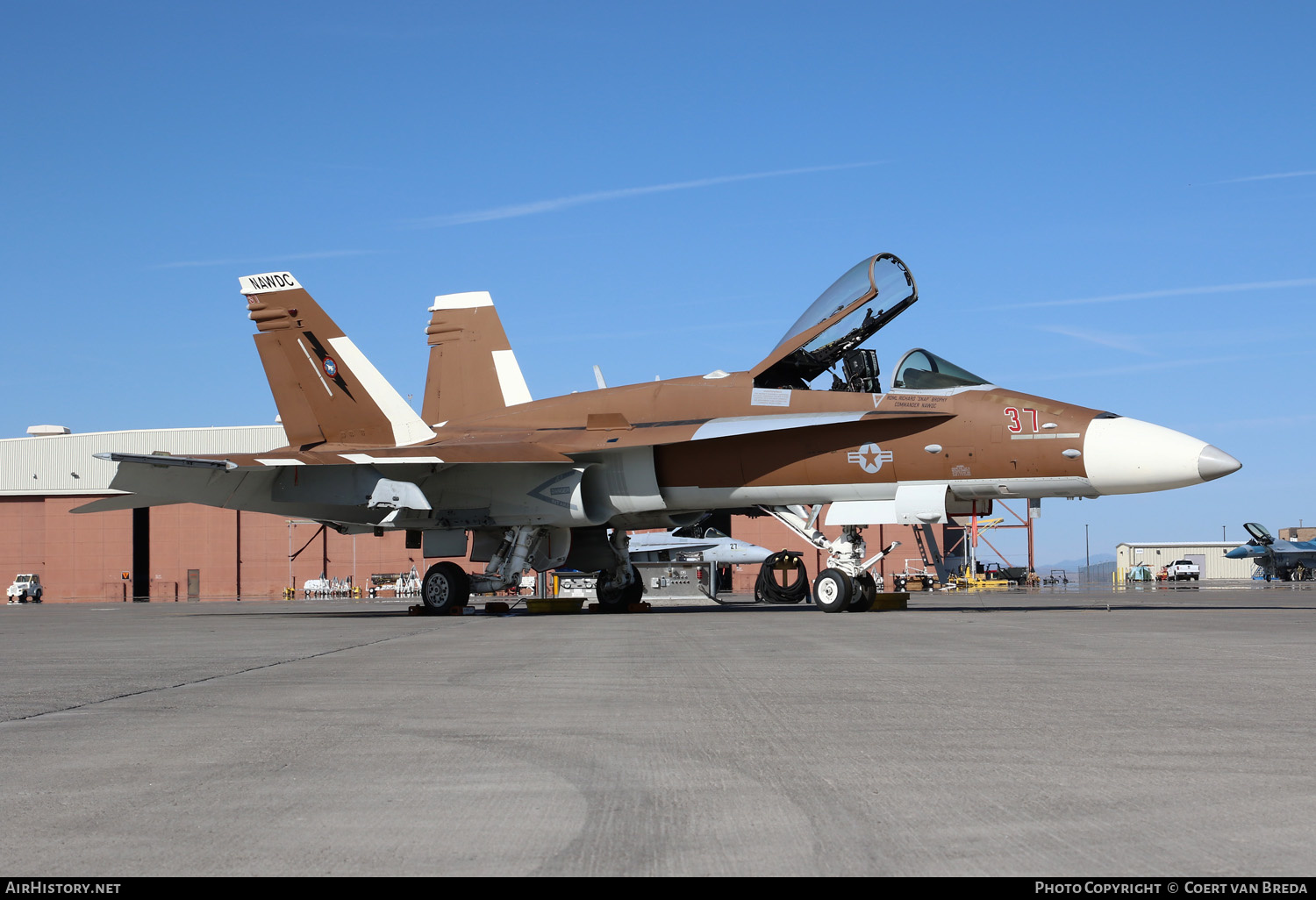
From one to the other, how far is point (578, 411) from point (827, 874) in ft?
51.6

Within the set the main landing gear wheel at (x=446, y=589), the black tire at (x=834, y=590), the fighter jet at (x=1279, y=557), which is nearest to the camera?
the black tire at (x=834, y=590)

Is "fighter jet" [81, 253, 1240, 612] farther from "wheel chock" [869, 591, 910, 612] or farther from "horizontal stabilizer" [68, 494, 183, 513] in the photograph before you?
"wheel chock" [869, 591, 910, 612]

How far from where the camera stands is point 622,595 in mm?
20125

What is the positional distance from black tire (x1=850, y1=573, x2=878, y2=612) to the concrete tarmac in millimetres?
7304

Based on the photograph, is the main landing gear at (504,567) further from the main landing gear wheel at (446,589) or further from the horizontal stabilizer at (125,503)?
the horizontal stabilizer at (125,503)

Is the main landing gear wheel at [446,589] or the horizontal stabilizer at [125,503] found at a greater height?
the horizontal stabilizer at [125,503]

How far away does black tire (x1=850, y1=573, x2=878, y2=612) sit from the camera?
16250 mm

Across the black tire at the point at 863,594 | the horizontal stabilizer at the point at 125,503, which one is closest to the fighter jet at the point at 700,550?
the horizontal stabilizer at the point at 125,503

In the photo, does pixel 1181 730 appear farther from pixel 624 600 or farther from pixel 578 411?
pixel 624 600

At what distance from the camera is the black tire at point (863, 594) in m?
16.2

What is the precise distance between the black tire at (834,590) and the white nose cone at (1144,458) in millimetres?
3559

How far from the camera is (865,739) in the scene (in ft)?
15.9
